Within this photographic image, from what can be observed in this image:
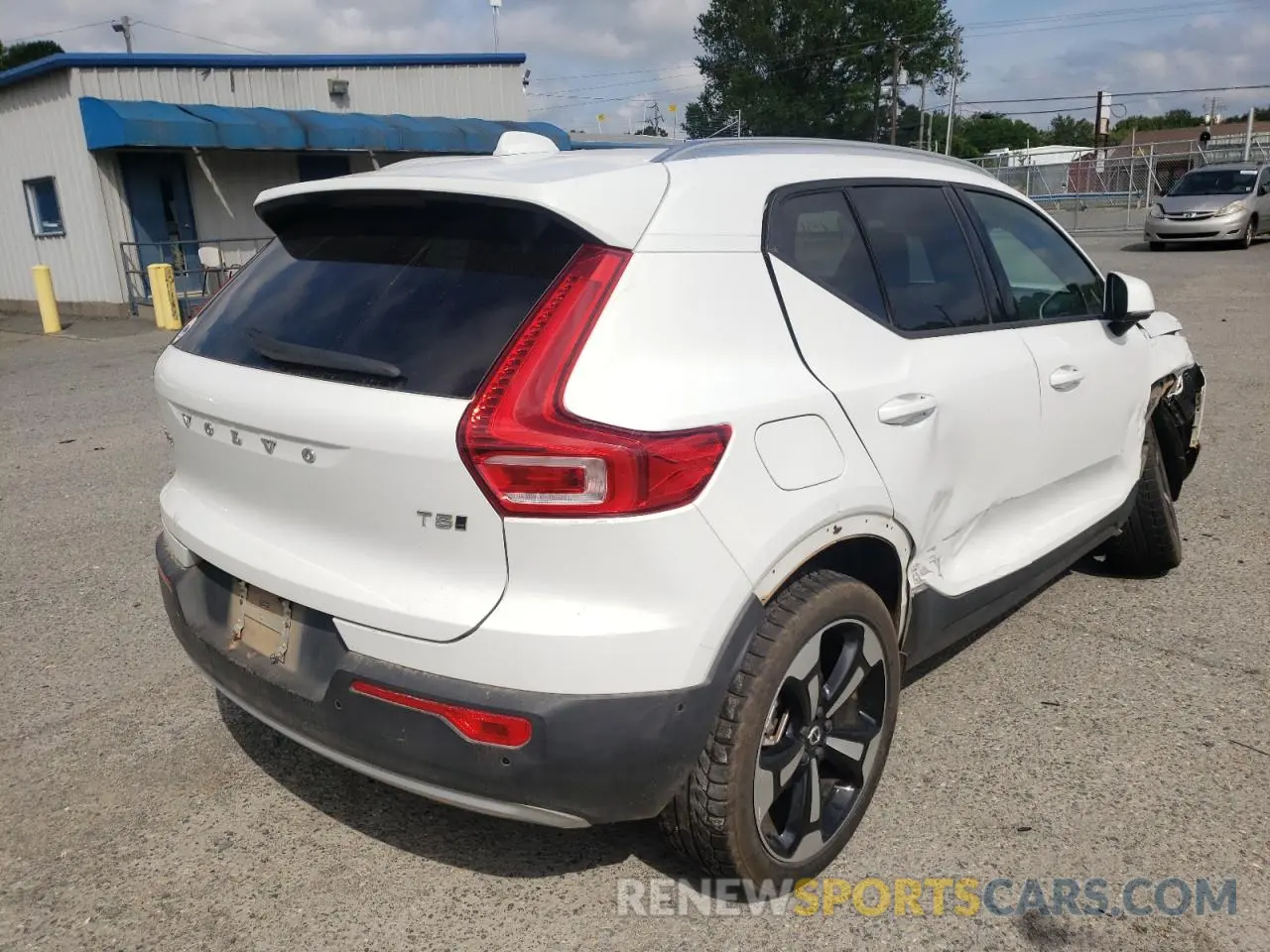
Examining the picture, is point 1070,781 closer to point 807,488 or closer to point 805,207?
point 807,488

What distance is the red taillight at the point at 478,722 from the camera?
83.6 inches

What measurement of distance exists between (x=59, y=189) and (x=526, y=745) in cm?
1914

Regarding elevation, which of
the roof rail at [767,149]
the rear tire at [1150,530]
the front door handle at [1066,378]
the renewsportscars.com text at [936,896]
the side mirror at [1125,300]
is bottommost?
the renewsportscars.com text at [936,896]

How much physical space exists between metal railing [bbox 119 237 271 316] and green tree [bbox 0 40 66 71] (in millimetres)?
34580

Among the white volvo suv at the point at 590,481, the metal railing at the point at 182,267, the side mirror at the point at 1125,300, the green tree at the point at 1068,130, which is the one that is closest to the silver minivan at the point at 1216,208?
the metal railing at the point at 182,267

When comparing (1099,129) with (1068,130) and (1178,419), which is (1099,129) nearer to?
(1068,130)

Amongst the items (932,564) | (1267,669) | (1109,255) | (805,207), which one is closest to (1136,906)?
(932,564)

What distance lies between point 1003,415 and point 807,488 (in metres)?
1.13

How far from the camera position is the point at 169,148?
17438mm

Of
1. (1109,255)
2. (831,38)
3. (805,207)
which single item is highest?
(831,38)

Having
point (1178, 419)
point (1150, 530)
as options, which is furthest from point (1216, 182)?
point (1150, 530)

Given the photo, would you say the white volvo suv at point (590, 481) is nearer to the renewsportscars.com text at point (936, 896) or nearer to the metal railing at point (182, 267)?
the renewsportscars.com text at point (936, 896)

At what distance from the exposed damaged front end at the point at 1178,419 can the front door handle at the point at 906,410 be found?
2.09 m

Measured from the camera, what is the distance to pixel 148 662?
3932 millimetres
